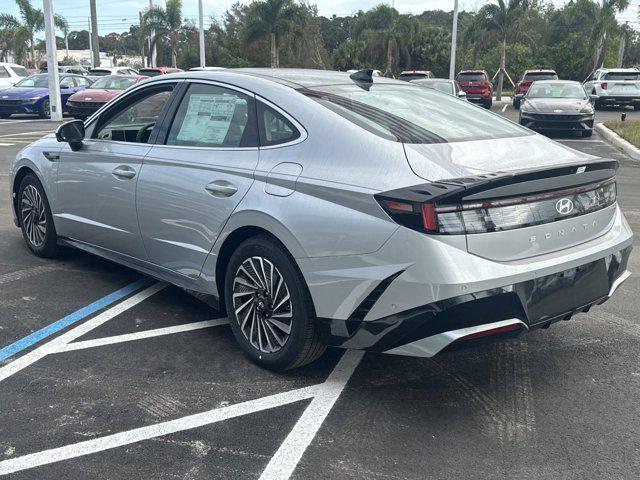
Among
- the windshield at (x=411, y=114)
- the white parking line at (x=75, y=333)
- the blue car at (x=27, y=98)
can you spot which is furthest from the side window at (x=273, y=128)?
the blue car at (x=27, y=98)

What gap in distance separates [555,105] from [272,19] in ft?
75.7

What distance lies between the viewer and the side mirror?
16.6 ft

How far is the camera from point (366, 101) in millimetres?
3924

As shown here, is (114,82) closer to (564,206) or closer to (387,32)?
(564,206)

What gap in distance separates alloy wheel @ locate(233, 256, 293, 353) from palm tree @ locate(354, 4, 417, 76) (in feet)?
136

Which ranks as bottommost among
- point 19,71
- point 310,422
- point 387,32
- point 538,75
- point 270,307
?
point 310,422

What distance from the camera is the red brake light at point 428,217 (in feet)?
9.85

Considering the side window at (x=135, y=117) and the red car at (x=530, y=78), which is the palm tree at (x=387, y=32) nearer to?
the red car at (x=530, y=78)

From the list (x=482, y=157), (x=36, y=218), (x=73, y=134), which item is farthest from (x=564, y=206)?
(x=36, y=218)

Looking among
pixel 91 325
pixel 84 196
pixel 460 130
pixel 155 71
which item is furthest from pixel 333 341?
pixel 155 71

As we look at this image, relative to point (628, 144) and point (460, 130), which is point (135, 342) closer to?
point (460, 130)

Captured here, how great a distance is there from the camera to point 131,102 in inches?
194

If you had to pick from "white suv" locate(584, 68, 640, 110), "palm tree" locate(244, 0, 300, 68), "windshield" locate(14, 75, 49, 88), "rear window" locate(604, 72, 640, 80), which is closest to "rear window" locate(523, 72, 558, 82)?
"white suv" locate(584, 68, 640, 110)

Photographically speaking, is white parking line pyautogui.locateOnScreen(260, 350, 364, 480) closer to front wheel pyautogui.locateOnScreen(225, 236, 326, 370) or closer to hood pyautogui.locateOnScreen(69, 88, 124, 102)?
front wheel pyautogui.locateOnScreen(225, 236, 326, 370)
